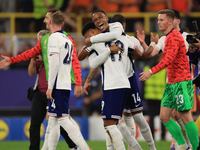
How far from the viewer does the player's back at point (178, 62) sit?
5152 mm

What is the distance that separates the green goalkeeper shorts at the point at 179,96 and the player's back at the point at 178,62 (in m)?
0.09

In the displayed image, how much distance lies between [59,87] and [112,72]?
807mm

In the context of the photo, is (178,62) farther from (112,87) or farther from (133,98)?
(112,87)

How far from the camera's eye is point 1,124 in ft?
30.7

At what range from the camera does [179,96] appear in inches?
203

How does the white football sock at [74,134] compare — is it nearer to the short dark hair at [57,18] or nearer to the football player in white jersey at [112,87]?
the football player in white jersey at [112,87]

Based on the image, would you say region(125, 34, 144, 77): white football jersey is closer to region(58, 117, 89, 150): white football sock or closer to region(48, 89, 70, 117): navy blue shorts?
region(48, 89, 70, 117): navy blue shorts

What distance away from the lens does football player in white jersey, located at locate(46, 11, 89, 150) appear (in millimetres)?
4781

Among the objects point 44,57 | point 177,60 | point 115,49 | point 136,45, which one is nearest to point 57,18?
point 44,57

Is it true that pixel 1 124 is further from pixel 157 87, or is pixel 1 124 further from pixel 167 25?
pixel 167 25

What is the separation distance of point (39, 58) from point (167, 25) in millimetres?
2141

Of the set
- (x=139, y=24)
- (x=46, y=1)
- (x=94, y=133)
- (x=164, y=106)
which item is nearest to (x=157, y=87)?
(x=94, y=133)

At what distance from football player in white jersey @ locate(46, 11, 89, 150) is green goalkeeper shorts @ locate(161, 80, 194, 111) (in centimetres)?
145

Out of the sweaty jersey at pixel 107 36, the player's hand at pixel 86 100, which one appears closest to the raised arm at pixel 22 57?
the sweaty jersey at pixel 107 36
